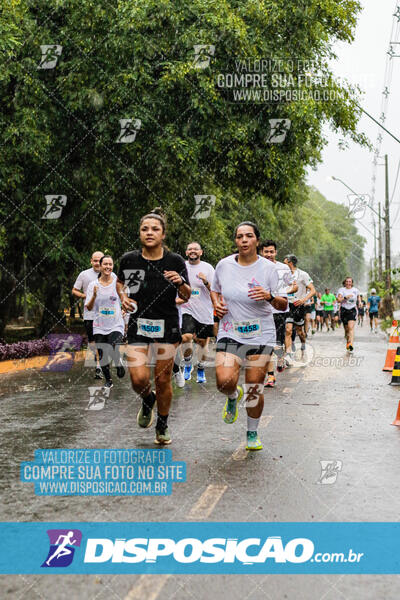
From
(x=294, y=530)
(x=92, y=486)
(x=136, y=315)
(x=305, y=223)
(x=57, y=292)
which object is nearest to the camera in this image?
(x=294, y=530)

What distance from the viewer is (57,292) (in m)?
21.1

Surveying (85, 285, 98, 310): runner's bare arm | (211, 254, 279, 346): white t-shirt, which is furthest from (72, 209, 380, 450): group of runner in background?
(85, 285, 98, 310): runner's bare arm

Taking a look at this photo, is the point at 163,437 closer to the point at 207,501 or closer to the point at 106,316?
the point at 207,501

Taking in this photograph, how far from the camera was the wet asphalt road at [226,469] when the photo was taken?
3.92 metres

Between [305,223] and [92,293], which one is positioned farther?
[305,223]

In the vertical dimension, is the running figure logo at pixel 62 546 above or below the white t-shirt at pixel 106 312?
below

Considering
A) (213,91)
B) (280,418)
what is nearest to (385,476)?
(280,418)

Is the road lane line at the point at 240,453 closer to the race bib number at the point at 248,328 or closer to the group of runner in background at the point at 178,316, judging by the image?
the group of runner in background at the point at 178,316

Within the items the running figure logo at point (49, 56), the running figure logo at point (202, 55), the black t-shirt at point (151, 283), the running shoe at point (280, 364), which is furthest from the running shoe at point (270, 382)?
the running figure logo at point (49, 56)

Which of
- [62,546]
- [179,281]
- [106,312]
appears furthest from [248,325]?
[106,312]

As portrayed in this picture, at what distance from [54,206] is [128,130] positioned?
2837 millimetres

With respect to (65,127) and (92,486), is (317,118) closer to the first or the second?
(65,127)

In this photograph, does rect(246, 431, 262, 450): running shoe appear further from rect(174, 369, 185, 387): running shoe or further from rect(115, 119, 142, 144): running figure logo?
rect(115, 119, 142, 144): running figure logo

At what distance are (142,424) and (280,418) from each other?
216cm
